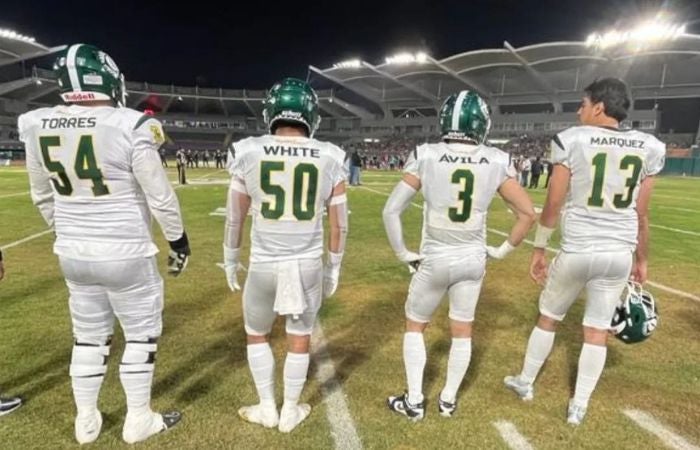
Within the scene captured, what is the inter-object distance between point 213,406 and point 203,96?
85.6 meters

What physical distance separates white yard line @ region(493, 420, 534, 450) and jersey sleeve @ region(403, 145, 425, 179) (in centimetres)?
185

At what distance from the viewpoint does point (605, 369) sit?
445cm

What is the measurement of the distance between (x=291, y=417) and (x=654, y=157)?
Result: 3.09m

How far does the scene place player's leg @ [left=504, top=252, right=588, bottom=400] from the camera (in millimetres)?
3494

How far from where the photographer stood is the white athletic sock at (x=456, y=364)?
11.6 ft

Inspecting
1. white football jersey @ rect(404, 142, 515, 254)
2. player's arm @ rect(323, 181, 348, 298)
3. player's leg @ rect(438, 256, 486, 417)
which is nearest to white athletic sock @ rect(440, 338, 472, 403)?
player's leg @ rect(438, 256, 486, 417)

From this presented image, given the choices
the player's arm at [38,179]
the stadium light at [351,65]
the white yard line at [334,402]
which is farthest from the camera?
the stadium light at [351,65]

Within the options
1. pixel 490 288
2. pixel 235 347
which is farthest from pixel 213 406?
pixel 490 288

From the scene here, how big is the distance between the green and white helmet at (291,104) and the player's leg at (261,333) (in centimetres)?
93

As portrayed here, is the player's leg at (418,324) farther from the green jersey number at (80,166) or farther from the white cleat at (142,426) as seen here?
the green jersey number at (80,166)

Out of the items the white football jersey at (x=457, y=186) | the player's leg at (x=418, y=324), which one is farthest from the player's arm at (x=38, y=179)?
the player's leg at (x=418, y=324)

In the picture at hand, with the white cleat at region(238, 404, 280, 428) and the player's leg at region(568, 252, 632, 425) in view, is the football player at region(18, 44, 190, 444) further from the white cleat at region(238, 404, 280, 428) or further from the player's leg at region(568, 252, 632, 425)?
the player's leg at region(568, 252, 632, 425)

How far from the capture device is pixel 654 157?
3.40 meters

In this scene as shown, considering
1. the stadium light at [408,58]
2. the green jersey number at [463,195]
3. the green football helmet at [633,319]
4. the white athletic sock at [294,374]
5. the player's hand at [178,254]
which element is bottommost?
the white athletic sock at [294,374]
